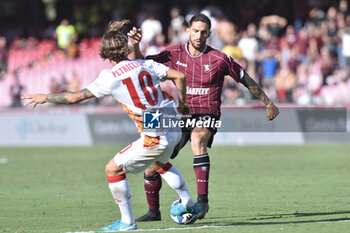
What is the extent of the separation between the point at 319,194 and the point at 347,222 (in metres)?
2.95

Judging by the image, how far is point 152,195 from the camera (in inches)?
349

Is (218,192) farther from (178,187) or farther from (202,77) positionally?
(178,187)

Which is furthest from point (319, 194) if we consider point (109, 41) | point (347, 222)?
point (109, 41)

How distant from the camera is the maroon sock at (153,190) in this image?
347 inches

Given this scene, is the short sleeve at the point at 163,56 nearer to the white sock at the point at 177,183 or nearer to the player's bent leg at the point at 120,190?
the white sock at the point at 177,183

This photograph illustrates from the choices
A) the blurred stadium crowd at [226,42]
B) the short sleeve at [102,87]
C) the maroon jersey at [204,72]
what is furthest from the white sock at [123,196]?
the blurred stadium crowd at [226,42]

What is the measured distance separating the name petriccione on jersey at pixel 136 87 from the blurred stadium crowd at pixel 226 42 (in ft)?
44.2

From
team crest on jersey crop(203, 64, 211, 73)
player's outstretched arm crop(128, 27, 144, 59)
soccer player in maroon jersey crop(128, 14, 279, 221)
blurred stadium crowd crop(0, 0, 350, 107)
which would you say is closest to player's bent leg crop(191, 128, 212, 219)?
soccer player in maroon jersey crop(128, 14, 279, 221)

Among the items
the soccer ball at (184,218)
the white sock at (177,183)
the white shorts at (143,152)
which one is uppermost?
the white shorts at (143,152)

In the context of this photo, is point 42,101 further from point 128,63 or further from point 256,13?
point 256,13

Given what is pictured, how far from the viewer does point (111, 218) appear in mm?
8930

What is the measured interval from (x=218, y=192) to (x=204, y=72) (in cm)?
270

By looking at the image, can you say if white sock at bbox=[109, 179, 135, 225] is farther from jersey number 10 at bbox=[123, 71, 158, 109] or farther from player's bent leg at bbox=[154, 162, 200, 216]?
jersey number 10 at bbox=[123, 71, 158, 109]

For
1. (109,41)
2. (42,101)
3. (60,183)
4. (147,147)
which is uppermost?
(109,41)
